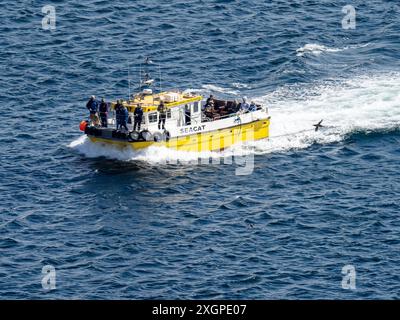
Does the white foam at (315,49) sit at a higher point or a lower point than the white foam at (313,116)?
higher

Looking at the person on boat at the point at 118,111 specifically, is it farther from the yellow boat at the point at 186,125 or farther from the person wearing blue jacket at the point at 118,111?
the yellow boat at the point at 186,125

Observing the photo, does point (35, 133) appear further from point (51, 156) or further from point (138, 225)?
point (138, 225)

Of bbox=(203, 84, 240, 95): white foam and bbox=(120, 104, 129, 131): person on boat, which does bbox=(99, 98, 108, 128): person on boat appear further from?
bbox=(203, 84, 240, 95): white foam

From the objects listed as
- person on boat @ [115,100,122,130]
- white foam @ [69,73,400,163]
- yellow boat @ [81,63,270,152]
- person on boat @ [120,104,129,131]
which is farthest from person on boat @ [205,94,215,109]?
person on boat @ [115,100,122,130]

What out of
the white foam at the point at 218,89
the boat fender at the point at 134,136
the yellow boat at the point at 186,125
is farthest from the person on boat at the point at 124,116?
the white foam at the point at 218,89

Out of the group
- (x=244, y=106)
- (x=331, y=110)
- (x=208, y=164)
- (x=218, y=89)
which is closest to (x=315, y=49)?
(x=218, y=89)

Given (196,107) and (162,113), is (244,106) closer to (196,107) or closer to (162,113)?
(196,107)
